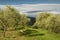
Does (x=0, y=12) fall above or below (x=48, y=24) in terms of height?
above

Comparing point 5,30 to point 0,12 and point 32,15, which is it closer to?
point 0,12

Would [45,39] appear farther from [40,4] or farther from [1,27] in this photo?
[40,4]

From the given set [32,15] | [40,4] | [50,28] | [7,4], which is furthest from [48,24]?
[40,4]

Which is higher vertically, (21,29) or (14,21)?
(14,21)

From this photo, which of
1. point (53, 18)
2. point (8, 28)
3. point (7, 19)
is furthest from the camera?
point (53, 18)

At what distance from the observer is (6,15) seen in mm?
59219

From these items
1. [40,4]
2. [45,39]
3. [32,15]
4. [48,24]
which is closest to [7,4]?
[48,24]

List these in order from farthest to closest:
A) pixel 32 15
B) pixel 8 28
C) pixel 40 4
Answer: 1. pixel 40 4
2. pixel 32 15
3. pixel 8 28

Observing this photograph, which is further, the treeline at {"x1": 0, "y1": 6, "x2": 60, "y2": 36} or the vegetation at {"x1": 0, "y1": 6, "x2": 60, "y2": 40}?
the treeline at {"x1": 0, "y1": 6, "x2": 60, "y2": 36}

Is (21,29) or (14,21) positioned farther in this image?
(21,29)

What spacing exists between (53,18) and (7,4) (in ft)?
53.7

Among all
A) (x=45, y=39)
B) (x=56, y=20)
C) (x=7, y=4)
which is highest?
(x=7, y=4)

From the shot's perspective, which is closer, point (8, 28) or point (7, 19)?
point (7, 19)

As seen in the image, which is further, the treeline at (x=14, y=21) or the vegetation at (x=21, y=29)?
the treeline at (x=14, y=21)
